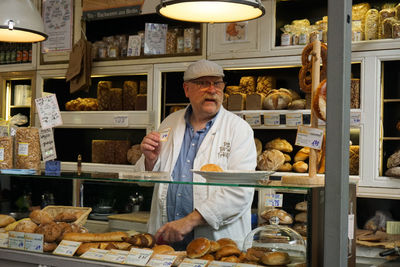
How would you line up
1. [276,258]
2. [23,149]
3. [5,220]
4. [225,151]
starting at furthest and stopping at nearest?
[225,151] < [23,149] < [5,220] < [276,258]

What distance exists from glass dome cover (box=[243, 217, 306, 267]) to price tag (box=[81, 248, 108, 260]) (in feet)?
1.50

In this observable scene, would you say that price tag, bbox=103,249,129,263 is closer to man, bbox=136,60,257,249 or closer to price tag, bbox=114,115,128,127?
man, bbox=136,60,257,249

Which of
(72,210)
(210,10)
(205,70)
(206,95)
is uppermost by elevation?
(210,10)

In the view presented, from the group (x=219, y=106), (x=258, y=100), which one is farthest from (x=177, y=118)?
(x=258, y=100)

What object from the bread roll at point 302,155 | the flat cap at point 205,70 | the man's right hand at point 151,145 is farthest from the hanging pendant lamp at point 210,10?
the bread roll at point 302,155

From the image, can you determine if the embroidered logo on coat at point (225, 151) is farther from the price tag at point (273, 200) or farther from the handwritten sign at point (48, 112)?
the price tag at point (273, 200)

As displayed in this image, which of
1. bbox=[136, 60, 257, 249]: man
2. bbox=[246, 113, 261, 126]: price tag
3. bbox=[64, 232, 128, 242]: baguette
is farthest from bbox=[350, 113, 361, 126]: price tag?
bbox=[64, 232, 128, 242]: baguette

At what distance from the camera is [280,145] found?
3756 millimetres

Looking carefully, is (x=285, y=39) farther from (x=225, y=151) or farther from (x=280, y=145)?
(x=225, y=151)

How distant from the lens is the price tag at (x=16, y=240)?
1.79 m

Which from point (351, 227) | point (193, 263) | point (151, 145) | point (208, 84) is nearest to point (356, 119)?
point (208, 84)

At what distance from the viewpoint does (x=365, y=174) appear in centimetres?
338

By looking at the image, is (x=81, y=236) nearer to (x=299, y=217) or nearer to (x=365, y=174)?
(x=299, y=217)

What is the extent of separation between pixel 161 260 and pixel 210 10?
1.19 metres
